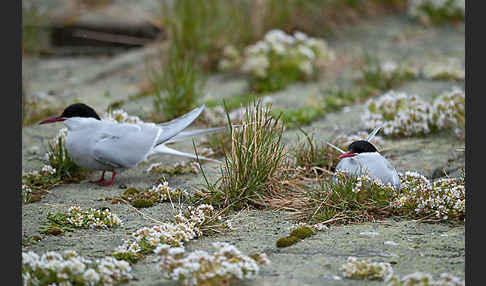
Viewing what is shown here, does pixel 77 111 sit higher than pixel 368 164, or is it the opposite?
pixel 77 111

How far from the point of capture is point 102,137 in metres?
3.72

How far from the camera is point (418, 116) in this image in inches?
177

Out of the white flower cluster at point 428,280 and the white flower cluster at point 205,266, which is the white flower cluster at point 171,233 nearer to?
the white flower cluster at point 205,266

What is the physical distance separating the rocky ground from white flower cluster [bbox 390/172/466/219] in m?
0.07

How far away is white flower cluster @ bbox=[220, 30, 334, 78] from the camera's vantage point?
6152mm

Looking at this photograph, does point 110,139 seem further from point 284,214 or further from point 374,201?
point 374,201

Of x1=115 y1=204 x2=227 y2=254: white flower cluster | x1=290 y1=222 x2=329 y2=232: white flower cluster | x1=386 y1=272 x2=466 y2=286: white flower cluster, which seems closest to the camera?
x1=386 y1=272 x2=466 y2=286: white flower cluster

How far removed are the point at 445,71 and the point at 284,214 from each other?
3.54 m

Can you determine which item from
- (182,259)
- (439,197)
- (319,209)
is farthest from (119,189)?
(439,197)

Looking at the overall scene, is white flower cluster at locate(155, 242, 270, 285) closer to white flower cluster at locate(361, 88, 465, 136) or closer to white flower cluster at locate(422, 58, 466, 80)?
white flower cluster at locate(361, 88, 465, 136)

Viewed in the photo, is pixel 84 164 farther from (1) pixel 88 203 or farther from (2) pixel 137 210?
(2) pixel 137 210

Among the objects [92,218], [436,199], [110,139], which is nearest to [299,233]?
[436,199]

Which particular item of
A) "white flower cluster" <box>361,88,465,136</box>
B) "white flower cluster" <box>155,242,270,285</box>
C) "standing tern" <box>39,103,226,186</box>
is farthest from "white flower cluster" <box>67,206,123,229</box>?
"white flower cluster" <box>361,88,465,136</box>

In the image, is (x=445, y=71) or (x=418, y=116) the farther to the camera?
(x=445, y=71)
